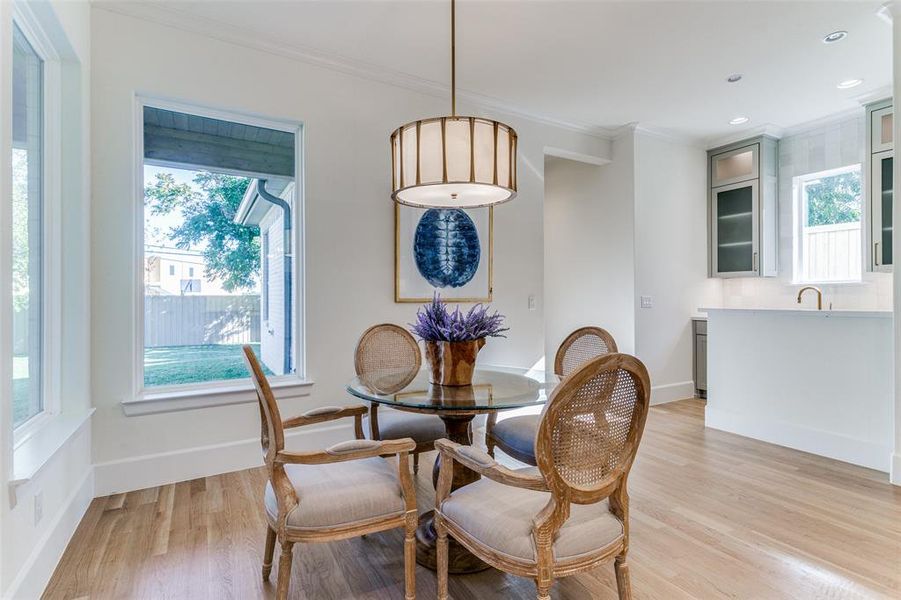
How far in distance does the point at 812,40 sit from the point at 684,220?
2184 millimetres

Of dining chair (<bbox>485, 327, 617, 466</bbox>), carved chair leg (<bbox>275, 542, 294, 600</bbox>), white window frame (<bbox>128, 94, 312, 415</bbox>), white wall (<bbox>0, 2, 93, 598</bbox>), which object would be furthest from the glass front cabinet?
white wall (<bbox>0, 2, 93, 598</bbox>)

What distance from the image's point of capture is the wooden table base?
194 centimetres

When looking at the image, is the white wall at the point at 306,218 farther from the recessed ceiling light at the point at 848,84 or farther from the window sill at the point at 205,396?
the recessed ceiling light at the point at 848,84

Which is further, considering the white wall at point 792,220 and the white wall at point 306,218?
the white wall at point 792,220

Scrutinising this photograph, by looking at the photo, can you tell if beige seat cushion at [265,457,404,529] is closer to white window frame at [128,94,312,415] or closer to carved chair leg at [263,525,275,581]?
carved chair leg at [263,525,275,581]

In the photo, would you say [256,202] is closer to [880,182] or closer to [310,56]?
[310,56]

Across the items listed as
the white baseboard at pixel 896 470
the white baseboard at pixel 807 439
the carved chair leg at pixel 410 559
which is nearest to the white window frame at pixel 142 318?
the carved chair leg at pixel 410 559

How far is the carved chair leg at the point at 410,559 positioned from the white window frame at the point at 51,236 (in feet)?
6.16

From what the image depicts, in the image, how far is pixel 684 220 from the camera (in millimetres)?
5188

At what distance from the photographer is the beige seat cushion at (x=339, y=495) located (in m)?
1.56

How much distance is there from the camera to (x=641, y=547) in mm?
2113

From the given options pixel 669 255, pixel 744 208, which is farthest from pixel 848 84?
pixel 669 255

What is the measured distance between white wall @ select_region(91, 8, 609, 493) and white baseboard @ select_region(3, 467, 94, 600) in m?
0.30

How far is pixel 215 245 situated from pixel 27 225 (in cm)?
105
